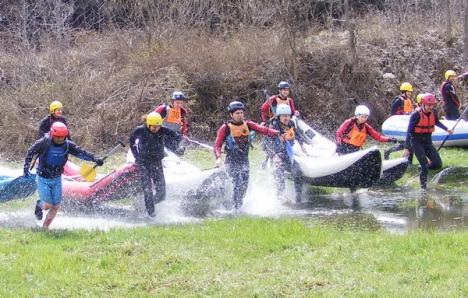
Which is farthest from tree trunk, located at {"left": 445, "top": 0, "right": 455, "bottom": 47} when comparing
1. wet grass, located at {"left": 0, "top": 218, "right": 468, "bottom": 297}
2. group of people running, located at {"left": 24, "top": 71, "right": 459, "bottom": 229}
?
wet grass, located at {"left": 0, "top": 218, "right": 468, "bottom": 297}

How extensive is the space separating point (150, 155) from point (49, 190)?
1592 millimetres

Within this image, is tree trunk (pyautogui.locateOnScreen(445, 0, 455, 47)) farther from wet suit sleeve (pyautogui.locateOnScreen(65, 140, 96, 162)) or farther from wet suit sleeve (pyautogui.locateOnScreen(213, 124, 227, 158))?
wet suit sleeve (pyautogui.locateOnScreen(65, 140, 96, 162))

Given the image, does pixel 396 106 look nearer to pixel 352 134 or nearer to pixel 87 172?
pixel 352 134

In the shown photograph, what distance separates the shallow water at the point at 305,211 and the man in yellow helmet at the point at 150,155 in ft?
1.07

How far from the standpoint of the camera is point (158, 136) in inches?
386

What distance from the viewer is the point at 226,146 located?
1034cm

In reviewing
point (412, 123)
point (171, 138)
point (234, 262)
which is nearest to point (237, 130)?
point (171, 138)

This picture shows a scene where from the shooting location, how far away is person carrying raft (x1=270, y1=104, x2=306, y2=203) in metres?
11.1

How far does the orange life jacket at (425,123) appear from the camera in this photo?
11.3 meters

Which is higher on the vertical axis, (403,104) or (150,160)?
(150,160)

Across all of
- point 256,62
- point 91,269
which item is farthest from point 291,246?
point 256,62

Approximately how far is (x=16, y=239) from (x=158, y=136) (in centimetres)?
264

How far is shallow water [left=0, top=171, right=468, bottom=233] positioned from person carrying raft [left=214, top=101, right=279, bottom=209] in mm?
268

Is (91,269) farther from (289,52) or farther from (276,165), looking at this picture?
(289,52)
